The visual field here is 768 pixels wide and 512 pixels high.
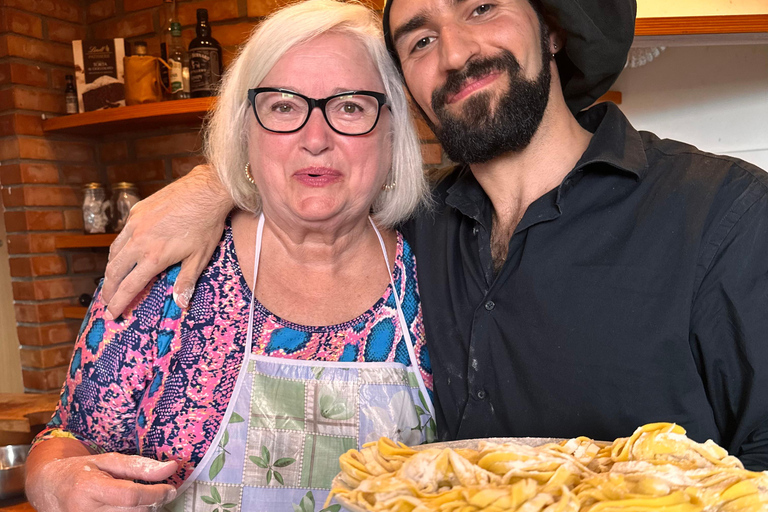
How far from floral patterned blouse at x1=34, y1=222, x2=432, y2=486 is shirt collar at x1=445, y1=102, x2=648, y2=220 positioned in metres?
0.33

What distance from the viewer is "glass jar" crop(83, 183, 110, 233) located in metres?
2.72

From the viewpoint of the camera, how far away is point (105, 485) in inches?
35.2

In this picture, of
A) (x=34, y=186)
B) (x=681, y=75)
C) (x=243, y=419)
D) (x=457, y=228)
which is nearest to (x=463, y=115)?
(x=457, y=228)

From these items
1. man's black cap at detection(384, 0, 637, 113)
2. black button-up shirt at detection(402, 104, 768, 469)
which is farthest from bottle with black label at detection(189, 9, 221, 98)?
black button-up shirt at detection(402, 104, 768, 469)

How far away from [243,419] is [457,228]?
1.84 ft

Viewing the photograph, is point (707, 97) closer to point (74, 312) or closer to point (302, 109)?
point (302, 109)

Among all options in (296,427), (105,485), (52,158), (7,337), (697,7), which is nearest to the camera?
(105,485)

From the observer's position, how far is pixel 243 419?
1131 millimetres

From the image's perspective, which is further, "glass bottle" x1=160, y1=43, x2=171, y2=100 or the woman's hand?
"glass bottle" x1=160, y1=43, x2=171, y2=100

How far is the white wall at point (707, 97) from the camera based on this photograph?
86.3 inches

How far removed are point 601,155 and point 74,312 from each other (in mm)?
2515

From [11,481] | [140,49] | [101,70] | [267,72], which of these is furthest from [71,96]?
[267,72]

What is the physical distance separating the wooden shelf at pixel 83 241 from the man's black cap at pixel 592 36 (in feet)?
6.11

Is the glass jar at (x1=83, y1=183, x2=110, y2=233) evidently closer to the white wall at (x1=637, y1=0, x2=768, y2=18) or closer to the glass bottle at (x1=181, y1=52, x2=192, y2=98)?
the glass bottle at (x1=181, y1=52, x2=192, y2=98)
